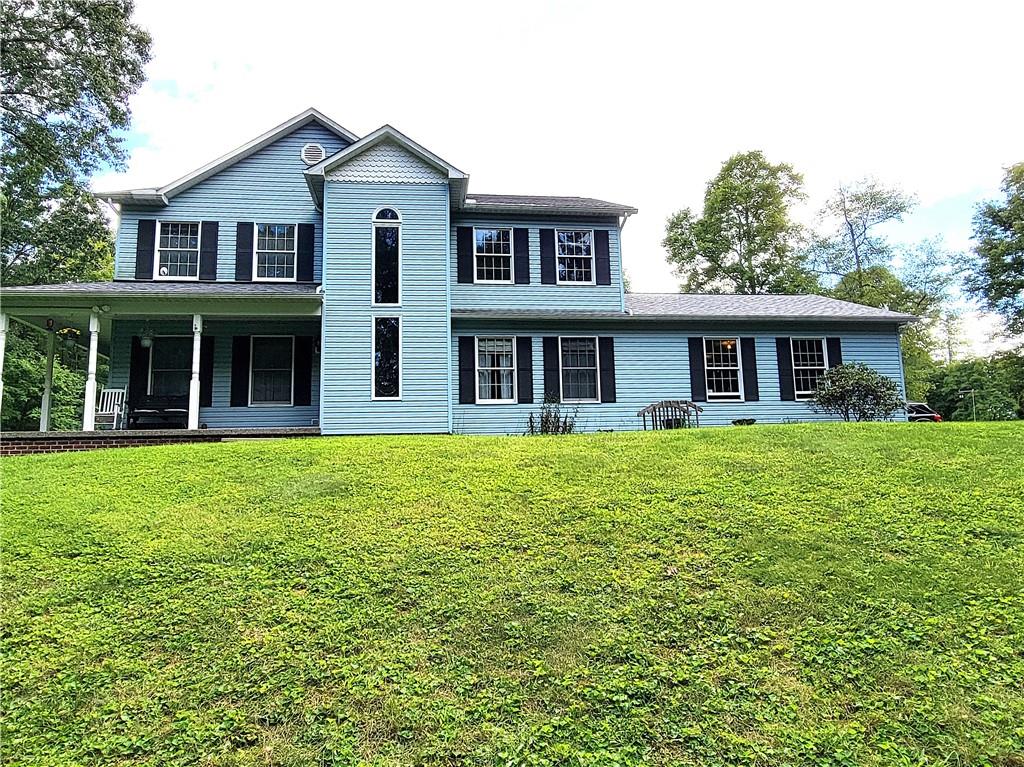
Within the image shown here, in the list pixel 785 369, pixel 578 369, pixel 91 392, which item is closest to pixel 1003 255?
pixel 785 369

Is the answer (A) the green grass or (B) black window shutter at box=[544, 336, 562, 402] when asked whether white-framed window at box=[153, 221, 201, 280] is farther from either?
(A) the green grass

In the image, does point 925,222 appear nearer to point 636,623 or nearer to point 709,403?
point 709,403

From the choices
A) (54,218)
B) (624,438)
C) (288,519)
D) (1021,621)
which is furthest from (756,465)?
(54,218)

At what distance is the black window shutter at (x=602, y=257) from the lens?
16.1 meters

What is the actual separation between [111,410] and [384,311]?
6.01m

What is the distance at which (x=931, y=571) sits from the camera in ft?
16.4

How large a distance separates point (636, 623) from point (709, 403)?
12287mm

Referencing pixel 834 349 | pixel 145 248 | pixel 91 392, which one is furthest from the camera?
pixel 834 349

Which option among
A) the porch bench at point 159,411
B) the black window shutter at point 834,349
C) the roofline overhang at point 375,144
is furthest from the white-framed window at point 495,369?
the black window shutter at point 834,349

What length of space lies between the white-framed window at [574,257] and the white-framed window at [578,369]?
1.59m

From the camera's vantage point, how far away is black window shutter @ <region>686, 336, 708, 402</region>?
1594 centimetres

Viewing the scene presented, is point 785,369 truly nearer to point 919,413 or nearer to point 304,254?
point 919,413

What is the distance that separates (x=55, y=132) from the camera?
20.7m

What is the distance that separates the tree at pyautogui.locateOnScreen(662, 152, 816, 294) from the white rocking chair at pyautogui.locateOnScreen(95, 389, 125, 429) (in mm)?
26491
